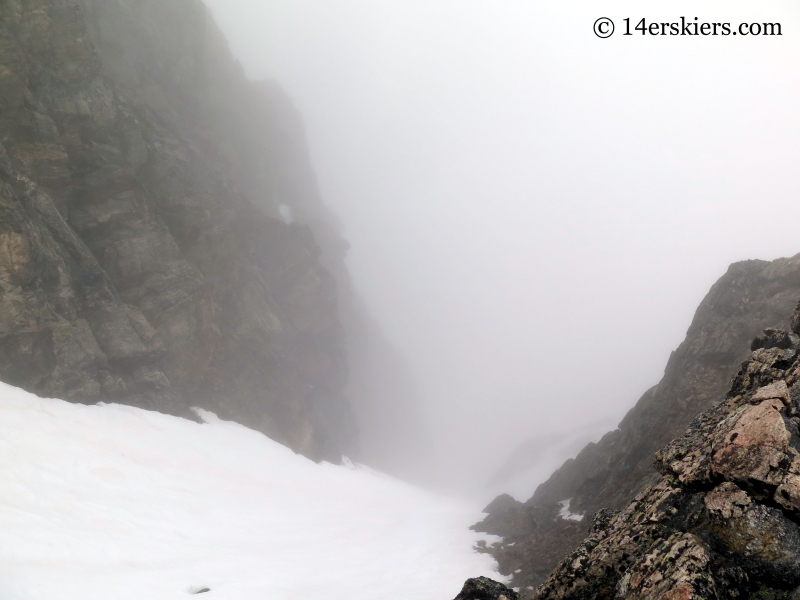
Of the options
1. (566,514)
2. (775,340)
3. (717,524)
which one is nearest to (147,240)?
(566,514)

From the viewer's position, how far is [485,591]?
945 cm

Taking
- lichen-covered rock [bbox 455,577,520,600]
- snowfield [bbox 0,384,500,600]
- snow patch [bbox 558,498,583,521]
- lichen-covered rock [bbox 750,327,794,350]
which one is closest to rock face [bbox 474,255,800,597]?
snow patch [bbox 558,498,583,521]

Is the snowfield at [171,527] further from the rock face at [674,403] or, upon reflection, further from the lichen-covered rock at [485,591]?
the lichen-covered rock at [485,591]

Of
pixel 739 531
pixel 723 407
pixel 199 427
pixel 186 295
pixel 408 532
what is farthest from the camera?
pixel 186 295

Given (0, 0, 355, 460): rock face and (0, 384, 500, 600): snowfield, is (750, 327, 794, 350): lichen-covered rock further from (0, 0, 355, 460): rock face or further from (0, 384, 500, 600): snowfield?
(0, 0, 355, 460): rock face

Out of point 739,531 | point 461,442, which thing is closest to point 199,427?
point 739,531

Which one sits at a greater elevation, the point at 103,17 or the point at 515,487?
the point at 103,17

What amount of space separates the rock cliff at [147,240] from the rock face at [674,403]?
30.3 m

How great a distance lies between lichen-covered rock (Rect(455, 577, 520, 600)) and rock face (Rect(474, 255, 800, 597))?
460 inches

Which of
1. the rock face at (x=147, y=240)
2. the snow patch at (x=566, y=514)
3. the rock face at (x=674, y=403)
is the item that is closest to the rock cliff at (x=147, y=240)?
the rock face at (x=147, y=240)

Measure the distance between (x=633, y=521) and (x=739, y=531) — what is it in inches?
93.5

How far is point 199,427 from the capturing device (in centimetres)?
3509

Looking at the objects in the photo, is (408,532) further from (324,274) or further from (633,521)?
(324,274)

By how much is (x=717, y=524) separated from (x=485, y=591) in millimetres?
5262
